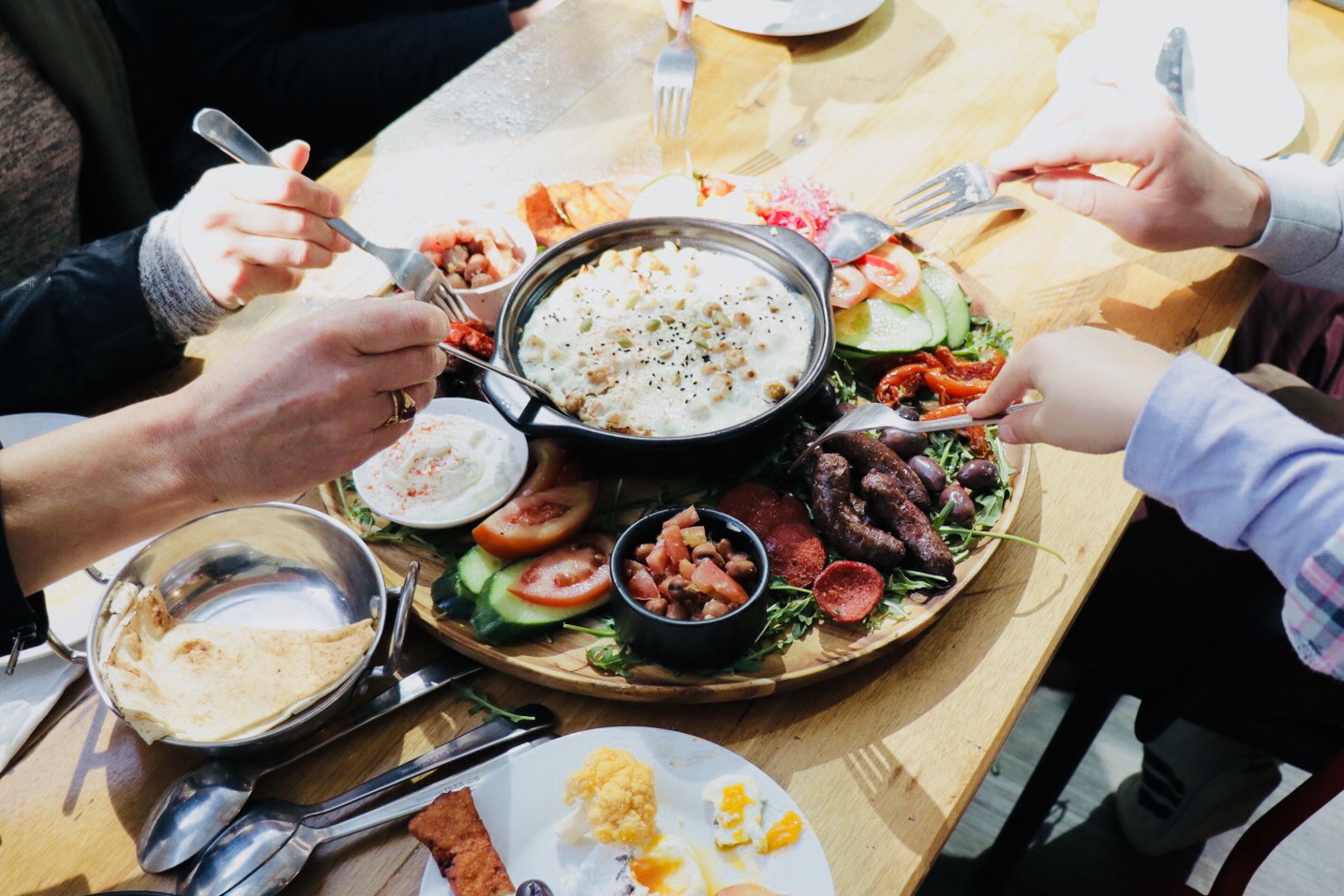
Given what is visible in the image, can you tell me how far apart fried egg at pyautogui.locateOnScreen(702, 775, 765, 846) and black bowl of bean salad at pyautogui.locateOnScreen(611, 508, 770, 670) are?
0.21 meters

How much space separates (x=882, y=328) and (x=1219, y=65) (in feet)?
4.59

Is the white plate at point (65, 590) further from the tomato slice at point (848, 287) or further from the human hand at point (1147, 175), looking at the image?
the human hand at point (1147, 175)

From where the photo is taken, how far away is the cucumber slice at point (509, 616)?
5.45ft

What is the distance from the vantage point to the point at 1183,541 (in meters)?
2.21

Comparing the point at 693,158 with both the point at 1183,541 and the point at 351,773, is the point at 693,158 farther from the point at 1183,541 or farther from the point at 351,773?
the point at 351,773

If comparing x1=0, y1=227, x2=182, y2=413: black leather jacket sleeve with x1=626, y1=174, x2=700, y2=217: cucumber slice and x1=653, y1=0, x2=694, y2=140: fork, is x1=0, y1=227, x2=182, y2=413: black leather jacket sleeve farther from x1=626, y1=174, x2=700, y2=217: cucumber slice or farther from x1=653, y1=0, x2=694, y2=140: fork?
x1=653, y1=0, x2=694, y2=140: fork

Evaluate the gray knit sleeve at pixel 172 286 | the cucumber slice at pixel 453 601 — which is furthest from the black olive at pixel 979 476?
the gray knit sleeve at pixel 172 286

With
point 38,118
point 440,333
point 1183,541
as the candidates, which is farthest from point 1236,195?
point 38,118

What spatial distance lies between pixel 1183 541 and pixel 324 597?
72.2 inches

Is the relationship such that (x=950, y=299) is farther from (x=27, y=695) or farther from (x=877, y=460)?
(x=27, y=695)

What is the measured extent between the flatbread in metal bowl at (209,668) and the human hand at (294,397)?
226 mm

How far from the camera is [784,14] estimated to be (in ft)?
10.1

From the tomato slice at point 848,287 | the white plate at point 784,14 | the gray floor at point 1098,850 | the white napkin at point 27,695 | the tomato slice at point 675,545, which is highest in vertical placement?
the white plate at point 784,14

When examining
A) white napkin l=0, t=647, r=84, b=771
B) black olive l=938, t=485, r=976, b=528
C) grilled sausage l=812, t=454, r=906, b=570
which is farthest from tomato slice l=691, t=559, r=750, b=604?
white napkin l=0, t=647, r=84, b=771
